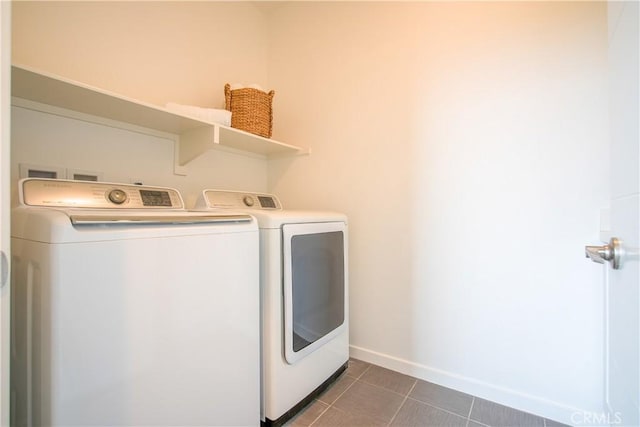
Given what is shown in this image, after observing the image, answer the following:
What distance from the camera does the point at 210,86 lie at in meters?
1.89

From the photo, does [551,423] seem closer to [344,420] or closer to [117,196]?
[344,420]

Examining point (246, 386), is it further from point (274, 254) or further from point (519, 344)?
point (519, 344)

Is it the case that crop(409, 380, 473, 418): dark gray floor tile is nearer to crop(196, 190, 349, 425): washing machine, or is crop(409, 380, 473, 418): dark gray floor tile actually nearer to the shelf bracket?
crop(196, 190, 349, 425): washing machine

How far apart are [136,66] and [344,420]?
2105mm

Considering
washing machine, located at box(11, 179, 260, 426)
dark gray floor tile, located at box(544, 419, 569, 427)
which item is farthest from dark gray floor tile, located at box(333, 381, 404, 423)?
dark gray floor tile, located at box(544, 419, 569, 427)

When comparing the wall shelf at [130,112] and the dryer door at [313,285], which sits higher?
the wall shelf at [130,112]

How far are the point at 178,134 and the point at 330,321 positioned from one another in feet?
4.65

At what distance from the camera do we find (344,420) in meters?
1.34

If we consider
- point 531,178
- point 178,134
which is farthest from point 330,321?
point 178,134

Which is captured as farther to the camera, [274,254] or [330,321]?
[330,321]

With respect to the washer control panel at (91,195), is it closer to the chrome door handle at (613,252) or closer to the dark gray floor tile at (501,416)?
the chrome door handle at (613,252)

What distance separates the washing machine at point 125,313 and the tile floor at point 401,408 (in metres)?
0.46

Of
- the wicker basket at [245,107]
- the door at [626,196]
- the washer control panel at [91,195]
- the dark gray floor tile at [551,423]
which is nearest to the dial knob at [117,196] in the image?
the washer control panel at [91,195]

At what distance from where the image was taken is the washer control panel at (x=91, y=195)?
0.96 metres
